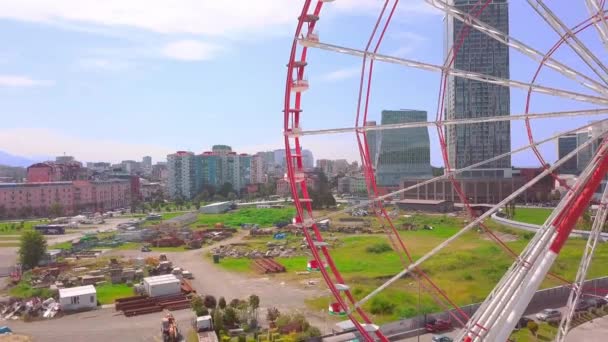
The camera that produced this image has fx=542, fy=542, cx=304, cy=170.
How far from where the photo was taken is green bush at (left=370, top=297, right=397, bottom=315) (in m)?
13.2

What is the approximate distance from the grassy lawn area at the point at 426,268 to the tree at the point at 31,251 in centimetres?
727

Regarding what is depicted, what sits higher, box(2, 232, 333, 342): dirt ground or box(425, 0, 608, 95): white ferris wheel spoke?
box(425, 0, 608, 95): white ferris wheel spoke

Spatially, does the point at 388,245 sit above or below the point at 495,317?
below

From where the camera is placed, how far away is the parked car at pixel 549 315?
12148 mm

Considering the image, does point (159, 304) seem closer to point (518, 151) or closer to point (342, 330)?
point (342, 330)

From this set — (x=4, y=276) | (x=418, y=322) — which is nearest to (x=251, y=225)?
(x=4, y=276)

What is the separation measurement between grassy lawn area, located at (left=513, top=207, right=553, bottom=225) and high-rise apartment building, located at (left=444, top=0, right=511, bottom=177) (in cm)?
814

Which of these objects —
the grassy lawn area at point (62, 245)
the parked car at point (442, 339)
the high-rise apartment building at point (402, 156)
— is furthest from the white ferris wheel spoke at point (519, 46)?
the high-rise apartment building at point (402, 156)

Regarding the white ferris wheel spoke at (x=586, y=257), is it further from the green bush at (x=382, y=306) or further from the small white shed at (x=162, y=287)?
the small white shed at (x=162, y=287)

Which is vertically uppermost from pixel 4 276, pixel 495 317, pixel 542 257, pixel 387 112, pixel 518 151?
pixel 387 112

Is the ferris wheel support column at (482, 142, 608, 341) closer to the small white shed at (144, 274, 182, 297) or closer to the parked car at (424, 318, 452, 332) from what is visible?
the parked car at (424, 318, 452, 332)

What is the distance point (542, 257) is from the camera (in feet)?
15.0

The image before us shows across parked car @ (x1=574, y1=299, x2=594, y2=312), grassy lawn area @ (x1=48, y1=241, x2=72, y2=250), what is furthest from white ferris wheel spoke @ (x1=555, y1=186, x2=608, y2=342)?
grassy lawn area @ (x1=48, y1=241, x2=72, y2=250)

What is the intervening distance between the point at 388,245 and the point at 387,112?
3577 centimetres
